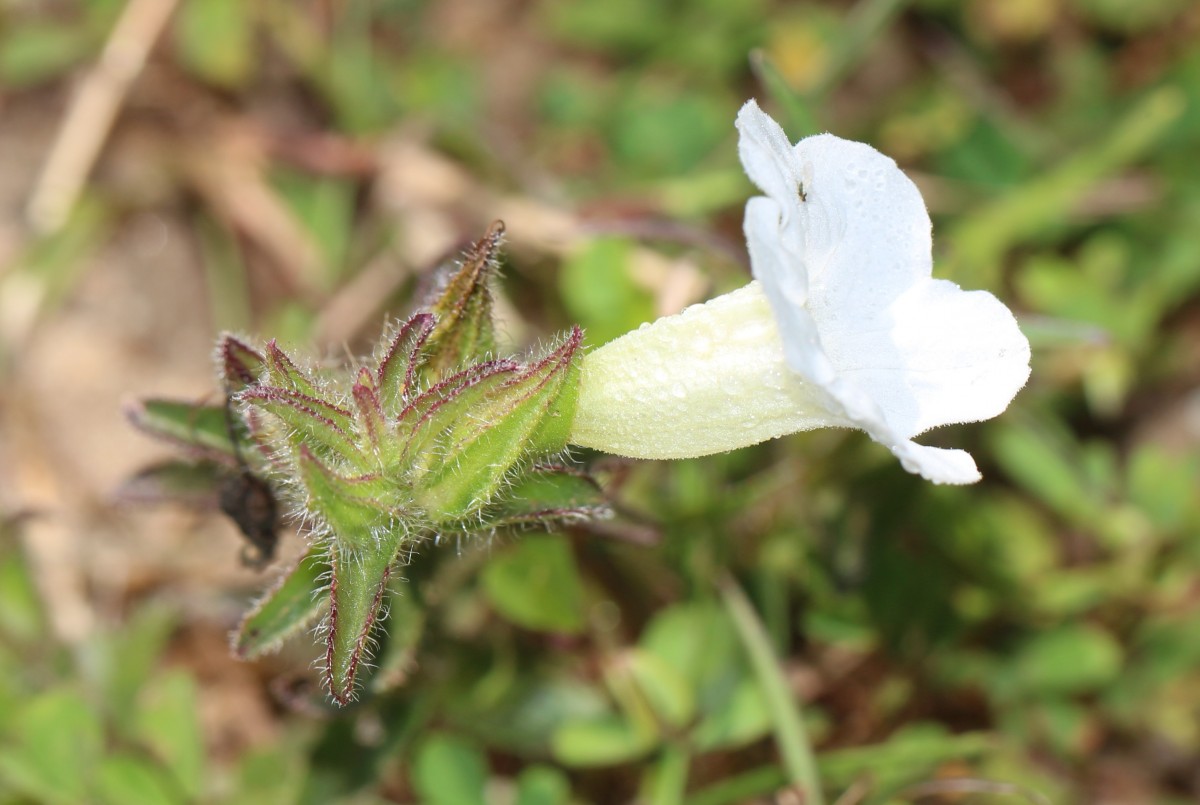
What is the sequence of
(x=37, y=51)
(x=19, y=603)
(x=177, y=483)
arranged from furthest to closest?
1. (x=37, y=51)
2. (x=19, y=603)
3. (x=177, y=483)

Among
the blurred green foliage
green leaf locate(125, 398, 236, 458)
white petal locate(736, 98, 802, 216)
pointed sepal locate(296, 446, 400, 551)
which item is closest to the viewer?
white petal locate(736, 98, 802, 216)

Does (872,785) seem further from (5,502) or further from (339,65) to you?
(339,65)

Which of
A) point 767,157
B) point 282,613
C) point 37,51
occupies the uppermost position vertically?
point 37,51

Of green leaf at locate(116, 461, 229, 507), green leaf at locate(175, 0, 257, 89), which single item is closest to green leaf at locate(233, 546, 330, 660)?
green leaf at locate(116, 461, 229, 507)

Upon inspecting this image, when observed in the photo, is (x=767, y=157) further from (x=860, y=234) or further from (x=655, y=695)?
(x=655, y=695)

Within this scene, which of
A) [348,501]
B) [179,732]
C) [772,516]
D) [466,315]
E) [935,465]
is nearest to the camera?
[935,465]

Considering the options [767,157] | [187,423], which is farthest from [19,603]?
[767,157]

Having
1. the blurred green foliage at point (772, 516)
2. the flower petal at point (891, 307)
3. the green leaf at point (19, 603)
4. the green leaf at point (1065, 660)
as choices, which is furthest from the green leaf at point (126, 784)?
the green leaf at point (1065, 660)

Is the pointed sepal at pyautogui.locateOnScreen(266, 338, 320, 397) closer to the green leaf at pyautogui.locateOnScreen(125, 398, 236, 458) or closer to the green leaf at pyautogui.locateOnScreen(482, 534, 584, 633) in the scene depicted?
the green leaf at pyautogui.locateOnScreen(125, 398, 236, 458)
